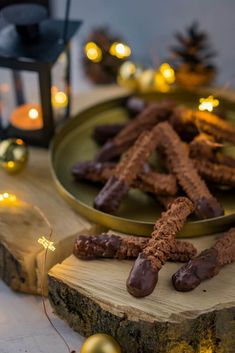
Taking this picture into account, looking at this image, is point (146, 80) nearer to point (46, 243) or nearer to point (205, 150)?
point (205, 150)

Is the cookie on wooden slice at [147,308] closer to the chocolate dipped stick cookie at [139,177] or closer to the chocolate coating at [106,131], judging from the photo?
the chocolate dipped stick cookie at [139,177]

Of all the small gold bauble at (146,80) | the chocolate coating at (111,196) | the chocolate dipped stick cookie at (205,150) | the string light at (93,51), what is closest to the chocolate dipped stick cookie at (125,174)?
the chocolate coating at (111,196)

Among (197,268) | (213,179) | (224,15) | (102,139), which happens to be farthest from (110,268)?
(224,15)

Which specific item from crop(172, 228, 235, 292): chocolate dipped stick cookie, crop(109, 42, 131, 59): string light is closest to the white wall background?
crop(109, 42, 131, 59): string light

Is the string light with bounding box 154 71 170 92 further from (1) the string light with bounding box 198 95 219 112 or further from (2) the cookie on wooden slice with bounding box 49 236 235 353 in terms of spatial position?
(2) the cookie on wooden slice with bounding box 49 236 235 353

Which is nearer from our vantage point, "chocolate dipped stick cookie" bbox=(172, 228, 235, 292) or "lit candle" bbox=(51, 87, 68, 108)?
"chocolate dipped stick cookie" bbox=(172, 228, 235, 292)

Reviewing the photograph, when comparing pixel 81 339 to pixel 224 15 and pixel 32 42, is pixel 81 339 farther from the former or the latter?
pixel 224 15

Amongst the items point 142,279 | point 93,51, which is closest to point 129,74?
point 93,51
